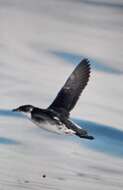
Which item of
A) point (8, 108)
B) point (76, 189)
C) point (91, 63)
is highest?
point (91, 63)

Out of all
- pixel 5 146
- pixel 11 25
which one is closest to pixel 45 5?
pixel 11 25

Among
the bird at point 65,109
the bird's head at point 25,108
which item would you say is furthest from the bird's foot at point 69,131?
the bird's head at point 25,108

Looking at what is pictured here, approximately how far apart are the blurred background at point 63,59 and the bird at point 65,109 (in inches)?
1.0

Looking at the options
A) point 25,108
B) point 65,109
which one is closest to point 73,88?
point 65,109

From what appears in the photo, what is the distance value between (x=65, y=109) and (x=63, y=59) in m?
0.19

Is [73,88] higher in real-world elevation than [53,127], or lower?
higher

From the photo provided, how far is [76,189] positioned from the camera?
2201mm

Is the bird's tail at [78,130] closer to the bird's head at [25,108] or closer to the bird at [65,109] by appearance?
the bird at [65,109]

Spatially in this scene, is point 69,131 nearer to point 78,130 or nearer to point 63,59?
point 78,130

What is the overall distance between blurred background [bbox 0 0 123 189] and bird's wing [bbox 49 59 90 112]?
0.08 feet

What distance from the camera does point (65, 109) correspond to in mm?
2129

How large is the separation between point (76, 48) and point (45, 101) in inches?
9.1

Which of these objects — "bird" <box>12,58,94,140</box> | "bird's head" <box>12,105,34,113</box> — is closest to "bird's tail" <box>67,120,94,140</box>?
"bird" <box>12,58,94,140</box>

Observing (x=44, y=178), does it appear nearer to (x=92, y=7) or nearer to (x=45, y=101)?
(x=45, y=101)
